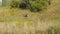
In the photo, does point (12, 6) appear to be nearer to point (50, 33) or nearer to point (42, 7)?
point (42, 7)

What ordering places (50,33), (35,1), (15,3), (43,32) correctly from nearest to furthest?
(50,33), (43,32), (35,1), (15,3)

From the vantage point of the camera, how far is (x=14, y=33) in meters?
10.7

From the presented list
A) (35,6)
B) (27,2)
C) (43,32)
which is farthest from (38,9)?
(43,32)

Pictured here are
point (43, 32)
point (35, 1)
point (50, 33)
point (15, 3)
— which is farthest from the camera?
point (15, 3)

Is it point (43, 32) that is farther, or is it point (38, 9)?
point (38, 9)

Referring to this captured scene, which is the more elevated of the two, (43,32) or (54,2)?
(43,32)

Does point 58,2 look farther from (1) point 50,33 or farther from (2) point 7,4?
(1) point 50,33

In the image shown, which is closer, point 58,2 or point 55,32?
point 55,32

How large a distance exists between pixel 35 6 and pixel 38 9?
0.62 meters

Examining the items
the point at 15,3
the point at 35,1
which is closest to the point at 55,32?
the point at 35,1

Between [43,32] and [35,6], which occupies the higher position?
[43,32]

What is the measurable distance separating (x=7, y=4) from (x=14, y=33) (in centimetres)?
2482

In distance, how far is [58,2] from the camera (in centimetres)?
3419

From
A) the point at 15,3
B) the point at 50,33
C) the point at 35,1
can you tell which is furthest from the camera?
the point at 15,3
